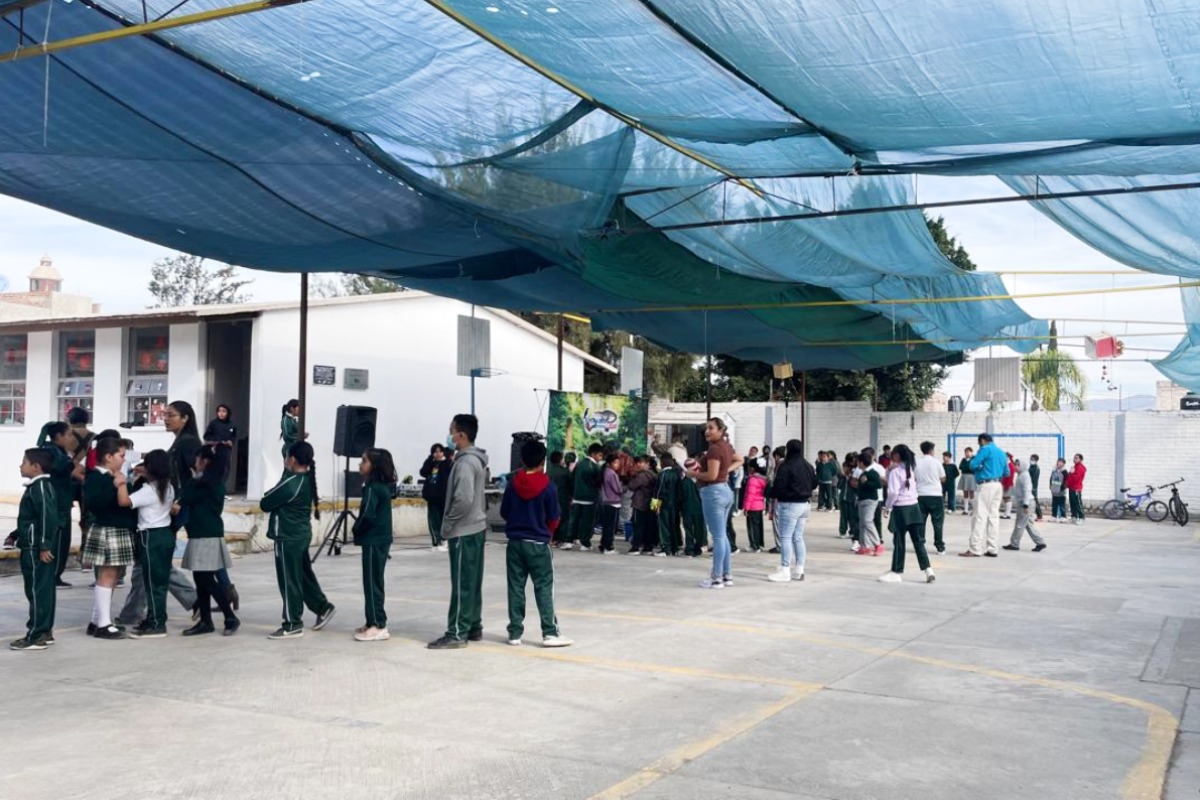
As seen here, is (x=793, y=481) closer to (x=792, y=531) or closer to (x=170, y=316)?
(x=792, y=531)

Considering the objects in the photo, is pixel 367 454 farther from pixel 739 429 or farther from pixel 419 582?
pixel 739 429

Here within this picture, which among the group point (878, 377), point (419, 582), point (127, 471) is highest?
point (878, 377)

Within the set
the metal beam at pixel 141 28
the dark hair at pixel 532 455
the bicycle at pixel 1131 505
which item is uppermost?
the metal beam at pixel 141 28

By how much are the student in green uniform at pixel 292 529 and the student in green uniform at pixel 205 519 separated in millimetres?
434

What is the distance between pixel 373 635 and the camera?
854cm

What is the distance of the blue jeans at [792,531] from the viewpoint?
12.2 m

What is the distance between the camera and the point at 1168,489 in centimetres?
2638

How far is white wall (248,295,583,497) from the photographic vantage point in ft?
62.2

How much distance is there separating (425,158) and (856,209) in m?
4.26

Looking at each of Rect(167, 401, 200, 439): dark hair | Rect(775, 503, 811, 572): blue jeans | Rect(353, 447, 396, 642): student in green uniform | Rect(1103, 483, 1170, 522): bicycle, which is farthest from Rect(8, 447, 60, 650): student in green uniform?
Rect(1103, 483, 1170, 522): bicycle

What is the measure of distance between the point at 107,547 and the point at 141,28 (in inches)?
154

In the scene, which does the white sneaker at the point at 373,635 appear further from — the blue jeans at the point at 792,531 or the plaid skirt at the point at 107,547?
the blue jeans at the point at 792,531

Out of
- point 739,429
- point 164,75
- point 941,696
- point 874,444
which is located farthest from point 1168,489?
point 164,75

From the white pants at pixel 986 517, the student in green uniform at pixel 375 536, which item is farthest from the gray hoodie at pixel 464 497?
the white pants at pixel 986 517
